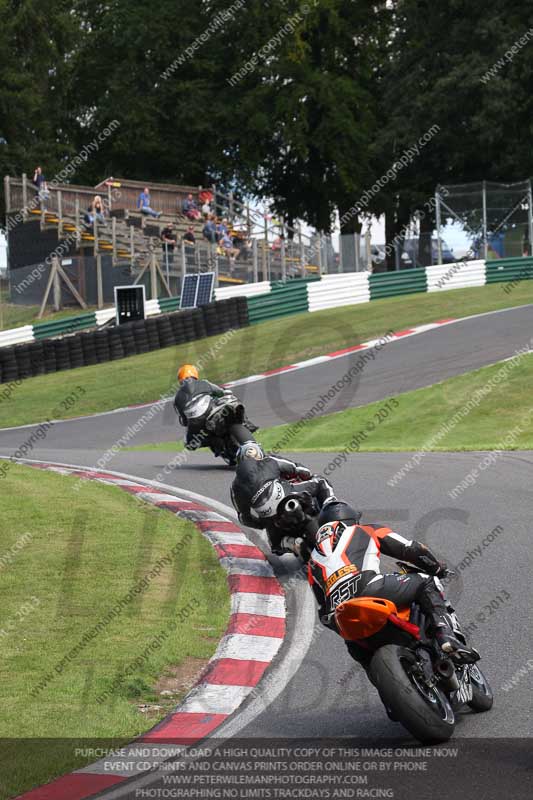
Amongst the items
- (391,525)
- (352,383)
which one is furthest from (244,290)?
(391,525)

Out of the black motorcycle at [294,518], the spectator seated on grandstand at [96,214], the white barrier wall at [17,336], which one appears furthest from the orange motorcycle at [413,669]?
the spectator seated on grandstand at [96,214]

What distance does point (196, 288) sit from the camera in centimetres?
2938

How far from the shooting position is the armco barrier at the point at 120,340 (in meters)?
26.2

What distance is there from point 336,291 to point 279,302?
1.95 m

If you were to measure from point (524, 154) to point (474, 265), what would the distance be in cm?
1088

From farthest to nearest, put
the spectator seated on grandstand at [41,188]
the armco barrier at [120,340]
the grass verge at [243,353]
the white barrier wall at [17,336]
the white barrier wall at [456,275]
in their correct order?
the spectator seated on grandstand at [41,188]
the white barrier wall at [456,275]
the white barrier wall at [17,336]
the armco barrier at [120,340]
the grass verge at [243,353]

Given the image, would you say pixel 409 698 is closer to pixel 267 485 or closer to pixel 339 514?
pixel 339 514

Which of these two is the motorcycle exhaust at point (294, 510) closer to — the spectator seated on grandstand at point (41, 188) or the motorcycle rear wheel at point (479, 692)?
the motorcycle rear wheel at point (479, 692)

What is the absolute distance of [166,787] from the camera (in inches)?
192

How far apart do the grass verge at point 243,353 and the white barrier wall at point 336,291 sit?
851 millimetres

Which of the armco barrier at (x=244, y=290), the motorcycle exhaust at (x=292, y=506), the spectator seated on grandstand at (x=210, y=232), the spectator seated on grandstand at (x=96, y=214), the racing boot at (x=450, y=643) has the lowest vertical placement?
the racing boot at (x=450, y=643)

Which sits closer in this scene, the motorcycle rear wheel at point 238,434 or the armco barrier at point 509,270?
the motorcycle rear wheel at point 238,434

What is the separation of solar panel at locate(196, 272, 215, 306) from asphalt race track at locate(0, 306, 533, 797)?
803cm

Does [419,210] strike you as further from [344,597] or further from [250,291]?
[344,597]
